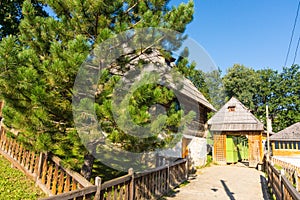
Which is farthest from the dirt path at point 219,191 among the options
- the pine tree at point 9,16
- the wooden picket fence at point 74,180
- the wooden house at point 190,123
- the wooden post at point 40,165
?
the pine tree at point 9,16

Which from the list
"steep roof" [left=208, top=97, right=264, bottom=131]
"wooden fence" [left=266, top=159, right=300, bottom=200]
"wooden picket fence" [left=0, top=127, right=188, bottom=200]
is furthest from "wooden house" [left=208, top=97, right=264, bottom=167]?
"wooden picket fence" [left=0, top=127, right=188, bottom=200]

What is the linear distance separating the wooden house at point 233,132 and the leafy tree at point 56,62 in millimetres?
11907

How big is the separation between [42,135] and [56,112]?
19.1 inches

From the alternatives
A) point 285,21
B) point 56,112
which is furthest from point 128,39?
point 285,21

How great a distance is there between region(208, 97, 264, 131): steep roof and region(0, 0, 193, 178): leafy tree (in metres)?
11.9

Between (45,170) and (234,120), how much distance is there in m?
13.3

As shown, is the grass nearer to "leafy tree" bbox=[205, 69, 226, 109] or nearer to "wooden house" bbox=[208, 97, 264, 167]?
"wooden house" bbox=[208, 97, 264, 167]

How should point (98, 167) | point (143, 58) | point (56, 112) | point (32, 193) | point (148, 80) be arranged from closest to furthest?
point (148, 80) < point (56, 112) < point (32, 193) < point (143, 58) < point (98, 167)

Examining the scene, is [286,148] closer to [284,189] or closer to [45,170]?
[284,189]

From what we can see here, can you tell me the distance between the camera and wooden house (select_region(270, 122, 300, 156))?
22062mm

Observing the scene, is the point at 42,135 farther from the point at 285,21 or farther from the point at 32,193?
the point at 285,21

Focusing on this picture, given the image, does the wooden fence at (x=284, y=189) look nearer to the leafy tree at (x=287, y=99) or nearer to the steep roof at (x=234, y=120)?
the steep roof at (x=234, y=120)

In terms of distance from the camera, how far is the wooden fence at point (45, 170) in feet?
13.7

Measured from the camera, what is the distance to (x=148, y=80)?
3.37m
